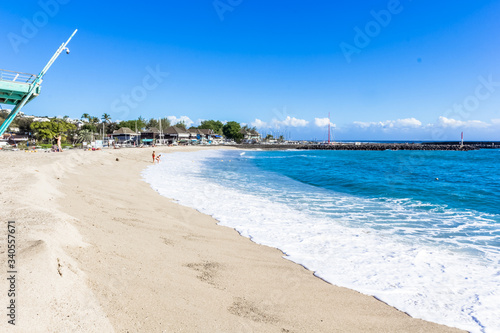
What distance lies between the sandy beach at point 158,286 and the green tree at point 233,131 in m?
132

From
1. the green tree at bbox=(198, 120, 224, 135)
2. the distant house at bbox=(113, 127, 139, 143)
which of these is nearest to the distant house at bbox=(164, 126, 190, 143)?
the distant house at bbox=(113, 127, 139, 143)

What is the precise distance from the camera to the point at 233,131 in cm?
13762

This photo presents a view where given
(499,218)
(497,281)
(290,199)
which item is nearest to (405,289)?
(497,281)

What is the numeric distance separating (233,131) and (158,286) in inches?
5325

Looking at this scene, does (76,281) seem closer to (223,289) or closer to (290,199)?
(223,289)

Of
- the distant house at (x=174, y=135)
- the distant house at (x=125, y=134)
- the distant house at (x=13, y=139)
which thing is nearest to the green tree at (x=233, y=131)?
the distant house at (x=174, y=135)

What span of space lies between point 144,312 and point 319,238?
5.37m

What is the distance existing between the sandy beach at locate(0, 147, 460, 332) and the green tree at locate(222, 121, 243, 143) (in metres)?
132

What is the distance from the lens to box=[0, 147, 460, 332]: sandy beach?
10.2 feet

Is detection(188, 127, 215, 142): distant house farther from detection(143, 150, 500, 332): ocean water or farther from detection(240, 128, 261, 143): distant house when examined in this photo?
detection(143, 150, 500, 332): ocean water

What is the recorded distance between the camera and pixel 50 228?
193 inches

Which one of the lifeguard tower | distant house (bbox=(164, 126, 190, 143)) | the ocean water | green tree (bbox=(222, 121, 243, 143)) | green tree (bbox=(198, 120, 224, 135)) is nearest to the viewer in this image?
the ocean water

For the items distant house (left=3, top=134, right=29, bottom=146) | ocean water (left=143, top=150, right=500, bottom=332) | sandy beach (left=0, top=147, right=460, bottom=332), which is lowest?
ocean water (left=143, top=150, right=500, bottom=332)

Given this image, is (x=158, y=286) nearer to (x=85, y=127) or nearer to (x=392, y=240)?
(x=392, y=240)
